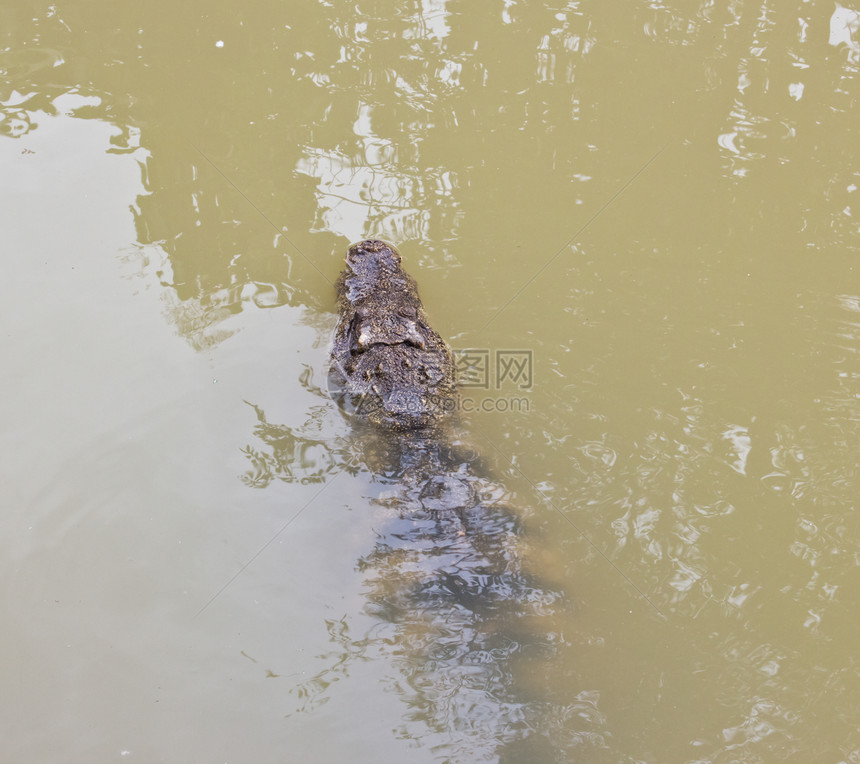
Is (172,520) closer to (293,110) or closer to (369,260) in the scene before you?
(369,260)

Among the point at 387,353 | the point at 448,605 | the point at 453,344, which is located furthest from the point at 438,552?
the point at 453,344

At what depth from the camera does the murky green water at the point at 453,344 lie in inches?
141

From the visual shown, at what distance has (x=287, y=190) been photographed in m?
6.08

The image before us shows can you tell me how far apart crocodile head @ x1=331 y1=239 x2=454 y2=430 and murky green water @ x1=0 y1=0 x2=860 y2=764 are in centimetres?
23

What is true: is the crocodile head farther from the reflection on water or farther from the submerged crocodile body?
the reflection on water

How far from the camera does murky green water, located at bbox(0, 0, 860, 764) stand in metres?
3.57

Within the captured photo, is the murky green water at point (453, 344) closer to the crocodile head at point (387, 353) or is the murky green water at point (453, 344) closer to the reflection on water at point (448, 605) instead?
the reflection on water at point (448, 605)

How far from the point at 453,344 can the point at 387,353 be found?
57 cm

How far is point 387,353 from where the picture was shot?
5020mm

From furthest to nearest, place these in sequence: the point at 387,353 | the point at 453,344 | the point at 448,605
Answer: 1. the point at 453,344
2. the point at 387,353
3. the point at 448,605

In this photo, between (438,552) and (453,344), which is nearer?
(438,552)

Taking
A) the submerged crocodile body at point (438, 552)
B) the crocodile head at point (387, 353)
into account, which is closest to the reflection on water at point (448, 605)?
the submerged crocodile body at point (438, 552)

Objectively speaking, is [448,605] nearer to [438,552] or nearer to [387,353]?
[438,552]

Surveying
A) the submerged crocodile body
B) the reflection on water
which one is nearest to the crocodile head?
the submerged crocodile body
